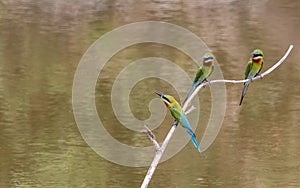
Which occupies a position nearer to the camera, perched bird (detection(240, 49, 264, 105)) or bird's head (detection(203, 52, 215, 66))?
bird's head (detection(203, 52, 215, 66))

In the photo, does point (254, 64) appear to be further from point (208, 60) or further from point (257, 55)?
point (208, 60)

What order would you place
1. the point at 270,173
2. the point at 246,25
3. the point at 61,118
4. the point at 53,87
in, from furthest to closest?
A: the point at 246,25 < the point at 53,87 < the point at 61,118 < the point at 270,173

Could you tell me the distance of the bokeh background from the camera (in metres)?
4.61

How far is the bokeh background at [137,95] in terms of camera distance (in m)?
4.61

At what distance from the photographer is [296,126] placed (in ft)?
17.5

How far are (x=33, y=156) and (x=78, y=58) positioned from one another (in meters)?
2.30

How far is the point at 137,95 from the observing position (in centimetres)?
582

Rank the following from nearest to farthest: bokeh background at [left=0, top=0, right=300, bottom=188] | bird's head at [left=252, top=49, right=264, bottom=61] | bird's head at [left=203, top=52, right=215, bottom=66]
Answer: bird's head at [left=203, top=52, right=215, bottom=66] → bird's head at [left=252, top=49, right=264, bottom=61] → bokeh background at [left=0, top=0, right=300, bottom=188]

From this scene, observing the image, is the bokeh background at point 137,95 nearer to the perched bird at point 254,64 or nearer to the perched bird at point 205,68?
the perched bird at point 254,64

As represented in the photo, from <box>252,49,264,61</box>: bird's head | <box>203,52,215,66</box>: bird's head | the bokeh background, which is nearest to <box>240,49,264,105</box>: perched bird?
<box>252,49,264,61</box>: bird's head

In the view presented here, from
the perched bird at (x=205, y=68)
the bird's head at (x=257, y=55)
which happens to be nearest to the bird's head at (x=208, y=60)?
the perched bird at (x=205, y=68)

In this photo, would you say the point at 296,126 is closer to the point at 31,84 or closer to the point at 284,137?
the point at 284,137

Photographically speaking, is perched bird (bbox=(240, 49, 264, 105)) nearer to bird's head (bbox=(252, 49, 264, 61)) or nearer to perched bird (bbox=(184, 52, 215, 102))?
bird's head (bbox=(252, 49, 264, 61))

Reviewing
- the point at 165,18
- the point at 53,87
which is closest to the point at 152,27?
the point at 165,18
